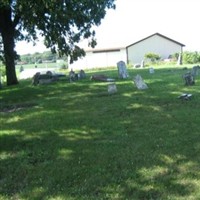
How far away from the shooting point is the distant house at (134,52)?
2518 inches

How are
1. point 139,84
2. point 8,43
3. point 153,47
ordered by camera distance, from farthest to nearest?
point 153,47 < point 8,43 < point 139,84

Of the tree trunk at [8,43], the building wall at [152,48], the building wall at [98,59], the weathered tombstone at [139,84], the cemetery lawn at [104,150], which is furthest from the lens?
the building wall at [98,59]

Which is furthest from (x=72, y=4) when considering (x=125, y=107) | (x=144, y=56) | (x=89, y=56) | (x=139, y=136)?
(x=89, y=56)

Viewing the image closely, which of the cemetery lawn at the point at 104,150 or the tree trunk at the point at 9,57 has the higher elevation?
the tree trunk at the point at 9,57

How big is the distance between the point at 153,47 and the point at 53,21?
151 feet

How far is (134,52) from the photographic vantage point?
210 ft

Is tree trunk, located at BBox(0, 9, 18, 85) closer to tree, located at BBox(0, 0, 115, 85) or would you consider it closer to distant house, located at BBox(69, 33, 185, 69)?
tree, located at BBox(0, 0, 115, 85)

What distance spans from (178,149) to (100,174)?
169cm

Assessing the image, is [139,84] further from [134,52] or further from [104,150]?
[134,52]

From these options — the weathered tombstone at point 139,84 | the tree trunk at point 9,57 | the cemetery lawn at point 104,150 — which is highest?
the tree trunk at point 9,57

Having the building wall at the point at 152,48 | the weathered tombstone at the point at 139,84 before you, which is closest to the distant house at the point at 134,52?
the building wall at the point at 152,48

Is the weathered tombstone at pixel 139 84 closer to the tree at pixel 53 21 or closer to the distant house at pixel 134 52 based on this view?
the tree at pixel 53 21

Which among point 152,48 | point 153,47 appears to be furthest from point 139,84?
point 153,47

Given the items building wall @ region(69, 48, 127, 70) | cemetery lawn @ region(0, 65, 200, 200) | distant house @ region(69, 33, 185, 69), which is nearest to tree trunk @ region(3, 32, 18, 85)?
cemetery lawn @ region(0, 65, 200, 200)
